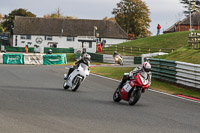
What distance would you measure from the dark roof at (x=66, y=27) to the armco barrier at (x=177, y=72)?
231ft

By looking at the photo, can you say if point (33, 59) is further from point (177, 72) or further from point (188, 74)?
point (188, 74)

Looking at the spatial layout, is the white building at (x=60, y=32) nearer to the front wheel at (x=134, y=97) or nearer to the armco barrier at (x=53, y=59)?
the armco barrier at (x=53, y=59)

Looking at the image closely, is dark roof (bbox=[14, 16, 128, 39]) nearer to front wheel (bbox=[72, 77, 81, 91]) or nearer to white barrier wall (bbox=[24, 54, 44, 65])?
white barrier wall (bbox=[24, 54, 44, 65])

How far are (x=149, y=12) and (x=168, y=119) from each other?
92511 mm

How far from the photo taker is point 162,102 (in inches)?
533

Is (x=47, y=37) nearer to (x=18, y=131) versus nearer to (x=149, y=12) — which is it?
(x=149, y=12)

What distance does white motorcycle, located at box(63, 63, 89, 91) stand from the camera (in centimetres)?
1539

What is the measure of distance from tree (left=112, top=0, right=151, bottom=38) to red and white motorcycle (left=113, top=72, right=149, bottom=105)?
8645cm

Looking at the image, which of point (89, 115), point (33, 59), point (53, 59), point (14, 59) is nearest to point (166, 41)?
point (53, 59)

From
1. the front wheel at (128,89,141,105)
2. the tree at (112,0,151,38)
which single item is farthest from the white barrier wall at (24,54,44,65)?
the tree at (112,0,151,38)

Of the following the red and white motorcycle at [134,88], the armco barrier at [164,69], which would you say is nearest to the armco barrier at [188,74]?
the armco barrier at [164,69]

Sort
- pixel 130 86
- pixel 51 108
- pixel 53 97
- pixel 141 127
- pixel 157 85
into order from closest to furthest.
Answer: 1. pixel 141 127
2. pixel 51 108
3. pixel 130 86
4. pixel 53 97
5. pixel 157 85

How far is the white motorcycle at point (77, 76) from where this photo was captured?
15.4 meters

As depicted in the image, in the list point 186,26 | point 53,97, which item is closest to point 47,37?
point 186,26
